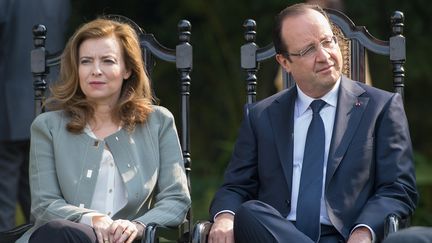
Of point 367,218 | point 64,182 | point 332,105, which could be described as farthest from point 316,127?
point 64,182

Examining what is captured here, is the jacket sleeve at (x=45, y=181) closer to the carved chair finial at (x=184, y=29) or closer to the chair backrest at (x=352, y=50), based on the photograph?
the carved chair finial at (x=184, y=29)

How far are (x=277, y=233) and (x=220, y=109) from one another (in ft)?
18.1

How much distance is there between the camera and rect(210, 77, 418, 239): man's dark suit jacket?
5.35 meters

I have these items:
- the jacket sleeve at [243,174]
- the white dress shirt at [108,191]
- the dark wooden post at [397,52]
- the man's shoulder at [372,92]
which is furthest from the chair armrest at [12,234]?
the dark wooden post at [397,52]

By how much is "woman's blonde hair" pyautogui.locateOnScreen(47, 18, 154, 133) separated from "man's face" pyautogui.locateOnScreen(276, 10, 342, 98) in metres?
0.78

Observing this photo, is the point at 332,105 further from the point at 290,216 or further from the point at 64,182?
the point at 64,182

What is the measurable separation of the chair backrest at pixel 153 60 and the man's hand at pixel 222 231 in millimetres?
744

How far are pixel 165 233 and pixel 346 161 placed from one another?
0.84 m

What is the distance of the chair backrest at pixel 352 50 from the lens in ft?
19.4

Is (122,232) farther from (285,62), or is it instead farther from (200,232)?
(285,62)

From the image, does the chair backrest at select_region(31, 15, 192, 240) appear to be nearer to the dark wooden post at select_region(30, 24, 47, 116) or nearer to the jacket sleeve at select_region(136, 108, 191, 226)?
the dark wooden post at select_region(30, 24, 47, 116)

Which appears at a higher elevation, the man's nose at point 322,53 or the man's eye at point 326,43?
the man's eye at point 326,43

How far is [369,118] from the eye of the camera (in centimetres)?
548

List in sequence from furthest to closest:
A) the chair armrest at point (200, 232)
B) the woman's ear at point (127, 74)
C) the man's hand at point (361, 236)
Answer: the woman's ear at point (127, 74) → the chair armrest at point (200, 232) → the man's hand at point (361, 236)
